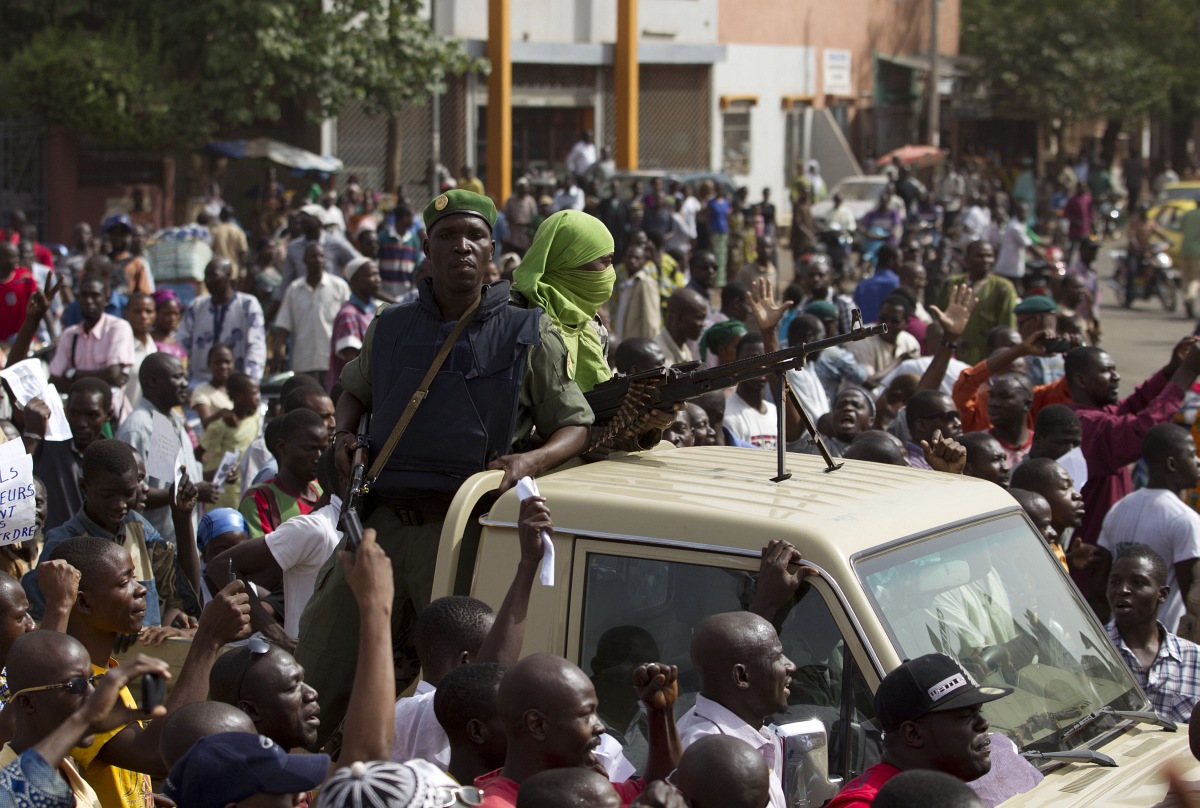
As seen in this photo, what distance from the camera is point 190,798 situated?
3.26m

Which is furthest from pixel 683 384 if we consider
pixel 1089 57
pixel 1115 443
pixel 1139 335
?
pixel 1089 57

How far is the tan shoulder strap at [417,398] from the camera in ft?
14.4

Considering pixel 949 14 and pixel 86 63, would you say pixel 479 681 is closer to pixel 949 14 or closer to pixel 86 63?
pixel 86 63

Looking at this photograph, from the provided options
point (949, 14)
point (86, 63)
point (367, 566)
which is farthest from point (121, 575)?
point (949, 14)

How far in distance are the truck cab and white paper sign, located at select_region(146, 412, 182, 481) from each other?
334cm

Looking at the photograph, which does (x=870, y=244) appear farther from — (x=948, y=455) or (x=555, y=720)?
(x=555, y=720)

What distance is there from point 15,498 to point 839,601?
298 cm

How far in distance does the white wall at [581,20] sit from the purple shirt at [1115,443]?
2407 centimetres

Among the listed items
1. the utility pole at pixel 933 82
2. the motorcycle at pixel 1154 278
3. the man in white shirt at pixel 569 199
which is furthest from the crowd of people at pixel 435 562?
the utility pole at pixel 933 82

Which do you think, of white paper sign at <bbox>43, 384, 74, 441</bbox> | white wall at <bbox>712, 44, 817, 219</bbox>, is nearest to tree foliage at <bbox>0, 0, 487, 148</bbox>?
white wall at <bbox>712, 44, 817, 219</bbox>

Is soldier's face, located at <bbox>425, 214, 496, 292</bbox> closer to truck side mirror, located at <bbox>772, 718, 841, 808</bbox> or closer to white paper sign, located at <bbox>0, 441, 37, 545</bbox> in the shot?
truck side mirror, located at <bbox>772, 718, 841, 808</bbox>

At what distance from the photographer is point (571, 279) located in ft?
16.2

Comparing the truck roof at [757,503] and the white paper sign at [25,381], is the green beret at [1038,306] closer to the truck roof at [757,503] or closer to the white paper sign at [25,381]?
the truck roof at [757,503]

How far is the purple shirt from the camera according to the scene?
7.35 meters
